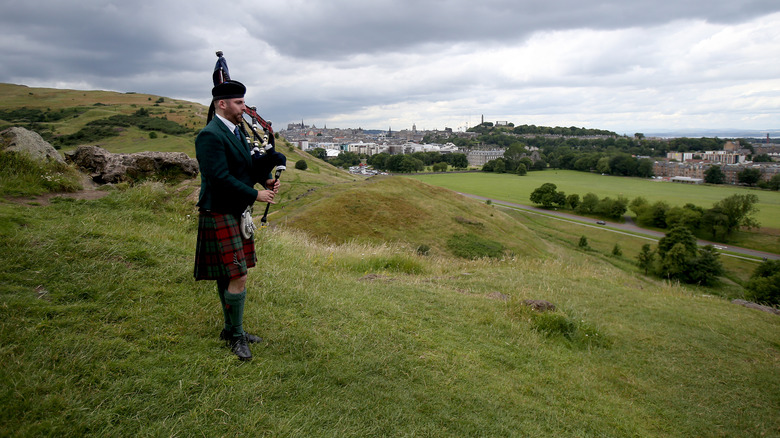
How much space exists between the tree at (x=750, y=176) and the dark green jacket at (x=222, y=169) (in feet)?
471

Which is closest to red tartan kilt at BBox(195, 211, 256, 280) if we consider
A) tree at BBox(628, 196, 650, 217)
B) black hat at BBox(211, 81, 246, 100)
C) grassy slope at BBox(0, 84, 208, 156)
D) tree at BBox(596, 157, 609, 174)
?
black hat at BBox(211, 81, 246, 100)

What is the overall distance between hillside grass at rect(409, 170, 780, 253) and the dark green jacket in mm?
58073

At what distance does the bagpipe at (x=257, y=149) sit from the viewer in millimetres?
4324

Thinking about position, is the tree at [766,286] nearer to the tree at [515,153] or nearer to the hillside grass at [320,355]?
the hillside grass at [320,355]

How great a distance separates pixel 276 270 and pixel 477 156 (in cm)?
17887

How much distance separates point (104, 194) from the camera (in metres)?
9.96

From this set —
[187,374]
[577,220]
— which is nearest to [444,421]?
[187,374]

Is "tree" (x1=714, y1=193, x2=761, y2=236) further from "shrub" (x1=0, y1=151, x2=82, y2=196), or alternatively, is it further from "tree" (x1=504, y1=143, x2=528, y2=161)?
"tree" (x1=504, y1=143, x2=528, y2=161)

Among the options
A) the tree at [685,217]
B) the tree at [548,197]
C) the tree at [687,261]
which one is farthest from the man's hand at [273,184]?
the tree at [548,197]

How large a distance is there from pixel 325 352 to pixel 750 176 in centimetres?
14389

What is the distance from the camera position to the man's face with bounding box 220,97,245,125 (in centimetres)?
409

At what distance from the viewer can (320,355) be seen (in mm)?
4344

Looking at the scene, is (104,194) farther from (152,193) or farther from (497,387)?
(497,387)

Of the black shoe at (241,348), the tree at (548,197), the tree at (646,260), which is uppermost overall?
the black shoe at (241,348)
